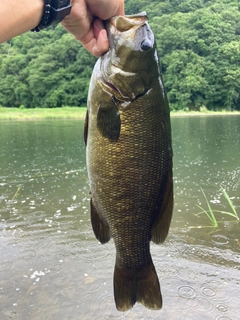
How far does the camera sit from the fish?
2.00 m

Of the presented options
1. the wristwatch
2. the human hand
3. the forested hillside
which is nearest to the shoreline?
the forested hillside

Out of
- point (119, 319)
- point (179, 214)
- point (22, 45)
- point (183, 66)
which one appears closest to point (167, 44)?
point (183, 66)

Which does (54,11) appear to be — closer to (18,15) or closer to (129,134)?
(18,15)

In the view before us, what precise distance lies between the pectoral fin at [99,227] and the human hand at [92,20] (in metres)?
1.01

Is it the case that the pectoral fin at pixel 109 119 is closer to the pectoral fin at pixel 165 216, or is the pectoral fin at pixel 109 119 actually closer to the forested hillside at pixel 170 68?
the pectoral fin at pixel 165 216

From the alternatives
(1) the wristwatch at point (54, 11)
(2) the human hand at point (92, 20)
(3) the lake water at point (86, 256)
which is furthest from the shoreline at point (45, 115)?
(1) the wristwatch at point (54, 11)

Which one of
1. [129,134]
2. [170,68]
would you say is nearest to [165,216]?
[129,134]

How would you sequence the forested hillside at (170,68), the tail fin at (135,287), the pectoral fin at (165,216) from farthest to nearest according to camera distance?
the forested hillside at (170,68) → the tail fin at (135,287) → the pectoral fin at (165,216)

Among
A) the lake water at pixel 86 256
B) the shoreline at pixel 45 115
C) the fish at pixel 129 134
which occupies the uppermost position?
the fish at pixel 129 134

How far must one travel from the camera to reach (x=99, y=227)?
228 cm

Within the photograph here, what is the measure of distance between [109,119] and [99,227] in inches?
29.1

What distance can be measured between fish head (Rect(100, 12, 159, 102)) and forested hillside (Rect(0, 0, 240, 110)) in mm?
55572

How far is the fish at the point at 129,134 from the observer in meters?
2.00

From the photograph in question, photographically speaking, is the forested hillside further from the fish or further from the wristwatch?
the fish
